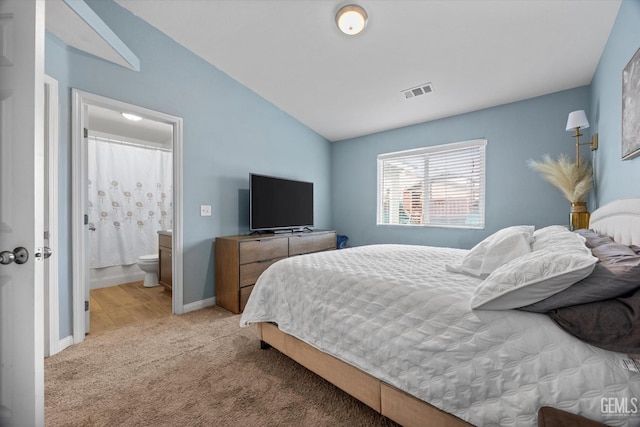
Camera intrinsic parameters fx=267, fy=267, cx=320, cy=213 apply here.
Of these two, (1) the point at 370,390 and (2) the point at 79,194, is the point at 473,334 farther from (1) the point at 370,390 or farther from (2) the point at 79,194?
(2) the point at 79,194

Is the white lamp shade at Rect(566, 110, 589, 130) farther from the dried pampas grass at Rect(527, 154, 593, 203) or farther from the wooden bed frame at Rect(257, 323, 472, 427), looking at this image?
the wooden bed frame at Rect(257, 323, 472, 427)

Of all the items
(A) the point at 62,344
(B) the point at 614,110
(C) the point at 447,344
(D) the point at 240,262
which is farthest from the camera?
(D) the point at 240,262

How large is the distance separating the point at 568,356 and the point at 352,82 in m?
3.01

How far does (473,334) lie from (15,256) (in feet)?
5.83

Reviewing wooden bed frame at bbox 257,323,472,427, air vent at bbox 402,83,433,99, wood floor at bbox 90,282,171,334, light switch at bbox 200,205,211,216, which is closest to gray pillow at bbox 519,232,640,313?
wooden bed frame at bbox 257,323,472,427

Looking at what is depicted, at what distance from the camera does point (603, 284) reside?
34.1 inches

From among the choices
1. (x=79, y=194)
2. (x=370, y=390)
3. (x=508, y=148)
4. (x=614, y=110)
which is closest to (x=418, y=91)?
(x=508, y=148)

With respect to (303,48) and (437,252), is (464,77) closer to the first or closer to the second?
(303,48)

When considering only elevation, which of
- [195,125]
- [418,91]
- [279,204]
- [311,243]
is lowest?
[311,243]

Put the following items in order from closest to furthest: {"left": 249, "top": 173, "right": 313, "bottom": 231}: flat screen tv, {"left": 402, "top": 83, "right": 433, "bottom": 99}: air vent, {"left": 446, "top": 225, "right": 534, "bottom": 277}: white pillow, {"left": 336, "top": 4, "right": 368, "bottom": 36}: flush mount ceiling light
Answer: {"left": 446, "top": 225, "right": 534, "bottom": 277}: white pillow → {"left": 336, "top": 4, "right": 368, "bottom": 36}: flush mount ceiling light → {"left": 402, "top": 83, "right": 433, "bottom": 99}: air vent → {"left": 249, "top": 173, "right": 313, "bottom": 231}: flat screen tv

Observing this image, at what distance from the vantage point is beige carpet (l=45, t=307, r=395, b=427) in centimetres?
141

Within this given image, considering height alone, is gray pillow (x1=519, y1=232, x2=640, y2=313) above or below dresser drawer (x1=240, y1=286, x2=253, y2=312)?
above

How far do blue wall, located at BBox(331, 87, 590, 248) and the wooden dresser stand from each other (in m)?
1.85

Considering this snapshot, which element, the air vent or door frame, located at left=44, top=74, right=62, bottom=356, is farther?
the air vent
